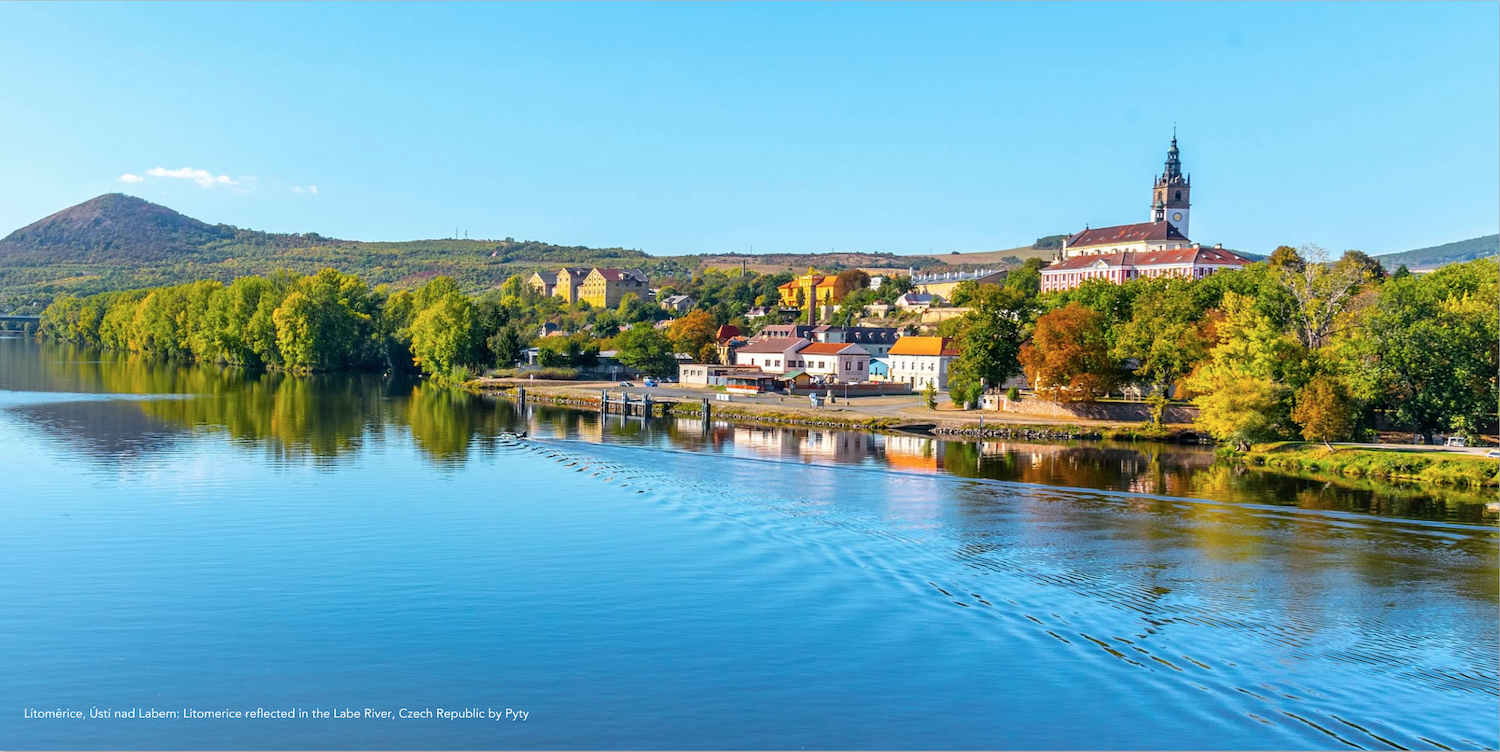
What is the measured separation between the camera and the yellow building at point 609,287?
150m

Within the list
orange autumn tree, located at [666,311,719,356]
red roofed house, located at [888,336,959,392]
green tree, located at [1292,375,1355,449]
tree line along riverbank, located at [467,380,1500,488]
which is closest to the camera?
tree line along riverbank, located at [467,380,1500,488]

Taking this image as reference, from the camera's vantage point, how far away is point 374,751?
13.2 m

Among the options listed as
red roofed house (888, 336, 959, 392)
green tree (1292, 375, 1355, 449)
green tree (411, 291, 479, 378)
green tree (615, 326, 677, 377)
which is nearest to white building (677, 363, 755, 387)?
green tree (615, 326, 677, 377)

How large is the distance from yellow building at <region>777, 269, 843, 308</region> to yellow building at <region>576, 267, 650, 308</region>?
2360 centimetres

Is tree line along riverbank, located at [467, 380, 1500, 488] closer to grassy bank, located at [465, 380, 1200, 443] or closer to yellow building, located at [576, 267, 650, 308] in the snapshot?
grassy bank, located at [465, 380, 1200, 443]

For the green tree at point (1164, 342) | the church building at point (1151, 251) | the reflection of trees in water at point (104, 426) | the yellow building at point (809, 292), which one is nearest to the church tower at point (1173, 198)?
the church building at point (1151, 251)

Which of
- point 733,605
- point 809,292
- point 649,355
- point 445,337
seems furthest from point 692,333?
point 733,605

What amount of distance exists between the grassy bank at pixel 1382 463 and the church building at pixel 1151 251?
49776 mm

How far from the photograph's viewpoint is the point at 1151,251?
10912 centimetres

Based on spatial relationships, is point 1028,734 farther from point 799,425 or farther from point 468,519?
point 799,425

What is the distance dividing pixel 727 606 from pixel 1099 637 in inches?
237

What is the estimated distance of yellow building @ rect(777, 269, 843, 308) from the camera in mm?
128250

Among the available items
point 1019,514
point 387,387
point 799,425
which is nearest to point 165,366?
point 387,387

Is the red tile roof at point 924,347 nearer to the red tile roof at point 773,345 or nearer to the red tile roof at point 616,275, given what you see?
the red tile roof at point 773,345
